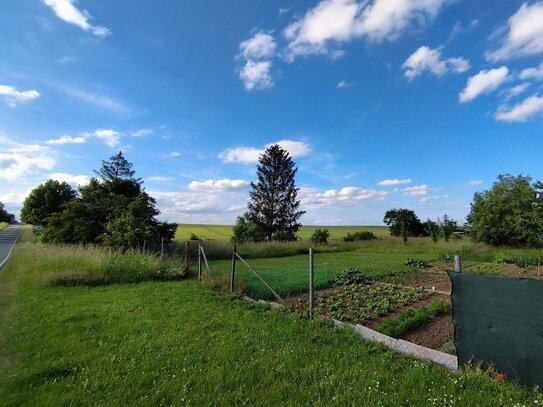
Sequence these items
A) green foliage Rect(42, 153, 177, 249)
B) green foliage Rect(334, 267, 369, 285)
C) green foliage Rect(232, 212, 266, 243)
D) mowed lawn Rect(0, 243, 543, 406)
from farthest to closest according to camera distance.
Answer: green foliage Rect(232, 212, 266, 243) → green foliage Rect(42, 153, 177, 249) → green foliage Rect(334, 267, 369, 285) → mowed lawn Rect(0, 243, 543, 406)

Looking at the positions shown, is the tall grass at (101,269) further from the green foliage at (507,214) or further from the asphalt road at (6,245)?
the green foliage at (507,214)

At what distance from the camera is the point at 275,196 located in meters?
47.7

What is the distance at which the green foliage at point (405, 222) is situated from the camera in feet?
159

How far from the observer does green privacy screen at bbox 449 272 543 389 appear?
386 cm

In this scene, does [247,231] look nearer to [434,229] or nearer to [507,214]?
[434,229]

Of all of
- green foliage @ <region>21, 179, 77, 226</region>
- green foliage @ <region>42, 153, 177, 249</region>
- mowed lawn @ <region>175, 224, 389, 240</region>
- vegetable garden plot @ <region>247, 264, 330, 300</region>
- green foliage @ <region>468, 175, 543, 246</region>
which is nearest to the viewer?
vegetable garden plot @ <region>247, 264, 330, 300</region>

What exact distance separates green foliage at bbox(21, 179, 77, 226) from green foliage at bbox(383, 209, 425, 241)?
52.8 meters

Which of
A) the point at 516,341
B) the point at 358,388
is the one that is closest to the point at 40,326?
the point at 358,388

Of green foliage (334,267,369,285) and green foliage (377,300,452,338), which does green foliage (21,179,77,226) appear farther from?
Result: green foliage (377,300,452,338)

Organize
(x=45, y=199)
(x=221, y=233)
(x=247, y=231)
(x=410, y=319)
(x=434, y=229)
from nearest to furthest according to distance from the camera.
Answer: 1. (x=410, y=319)
2. (x=434, y=229)
3. (x=247, y=231)
4. (x=45, y=199)
5. (x=221, y=233)

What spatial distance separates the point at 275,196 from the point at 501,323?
1721 inches

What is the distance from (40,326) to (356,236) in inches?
1516

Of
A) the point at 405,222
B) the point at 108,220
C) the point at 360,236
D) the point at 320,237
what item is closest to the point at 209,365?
the point at 108,220

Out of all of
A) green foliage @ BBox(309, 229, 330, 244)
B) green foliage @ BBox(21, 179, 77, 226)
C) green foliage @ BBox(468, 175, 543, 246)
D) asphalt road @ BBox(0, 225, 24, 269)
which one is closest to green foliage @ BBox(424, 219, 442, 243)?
green foliage @ BBox(468, 175, 543, 246)
